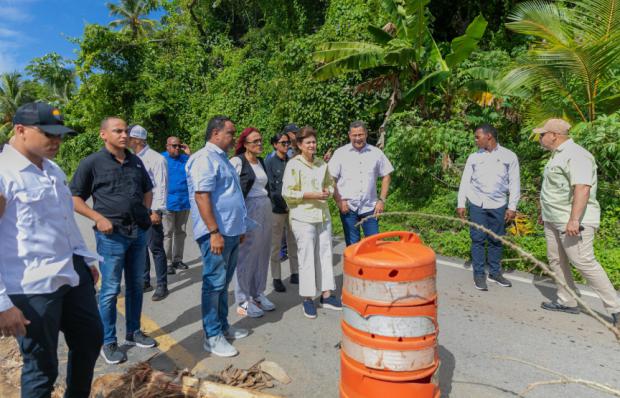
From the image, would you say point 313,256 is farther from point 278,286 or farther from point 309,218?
point 278,286

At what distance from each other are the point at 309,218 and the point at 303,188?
312mm

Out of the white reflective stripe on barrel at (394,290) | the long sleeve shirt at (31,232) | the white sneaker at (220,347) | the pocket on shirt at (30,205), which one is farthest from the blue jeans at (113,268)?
the white reflective stripe on barrel at (394,290)

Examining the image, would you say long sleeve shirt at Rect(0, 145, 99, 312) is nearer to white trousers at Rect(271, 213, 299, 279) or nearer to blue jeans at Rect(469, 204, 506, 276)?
white trousers at Rect(271, 213, 299, 279)

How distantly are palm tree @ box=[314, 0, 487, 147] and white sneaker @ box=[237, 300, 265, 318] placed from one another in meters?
6.11

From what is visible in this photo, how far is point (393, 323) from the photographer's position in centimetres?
228

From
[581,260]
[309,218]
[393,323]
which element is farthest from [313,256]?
[581,260]

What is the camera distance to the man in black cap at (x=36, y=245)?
2.20 metres

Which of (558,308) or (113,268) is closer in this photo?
(113,268)

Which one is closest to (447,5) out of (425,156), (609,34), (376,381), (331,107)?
(331,107)

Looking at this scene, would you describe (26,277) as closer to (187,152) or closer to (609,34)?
(187,152)

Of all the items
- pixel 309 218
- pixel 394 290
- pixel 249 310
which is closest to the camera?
pixel 394 290

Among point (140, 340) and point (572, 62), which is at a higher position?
point (572, 62)

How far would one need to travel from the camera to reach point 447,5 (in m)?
13.0

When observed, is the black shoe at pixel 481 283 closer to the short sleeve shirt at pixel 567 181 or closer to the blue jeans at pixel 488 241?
the blue jeans at pixel 488 241
